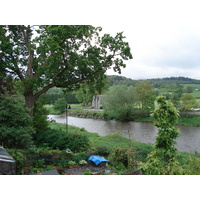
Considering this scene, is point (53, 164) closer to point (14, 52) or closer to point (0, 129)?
point (0, 129)

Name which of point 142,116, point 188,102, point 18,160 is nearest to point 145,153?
point 18,160

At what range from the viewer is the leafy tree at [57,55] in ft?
27.0

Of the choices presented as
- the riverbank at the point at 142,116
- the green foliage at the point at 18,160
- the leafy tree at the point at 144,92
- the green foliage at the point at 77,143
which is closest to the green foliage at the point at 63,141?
the green foliage at the point at 77,143

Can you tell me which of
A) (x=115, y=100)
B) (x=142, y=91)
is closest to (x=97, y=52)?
(x=115, y=100)

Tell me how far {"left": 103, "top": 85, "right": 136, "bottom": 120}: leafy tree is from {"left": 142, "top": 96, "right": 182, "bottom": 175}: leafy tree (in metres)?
19.8

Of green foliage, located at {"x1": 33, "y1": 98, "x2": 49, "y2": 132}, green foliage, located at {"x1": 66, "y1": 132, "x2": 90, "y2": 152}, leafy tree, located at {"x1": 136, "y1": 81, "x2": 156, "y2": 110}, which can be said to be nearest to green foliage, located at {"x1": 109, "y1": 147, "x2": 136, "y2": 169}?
green foliage, located at {"x1": 66, "y1": 132, "x2": 90, "y2": 152}

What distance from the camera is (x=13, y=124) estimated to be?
706 cm

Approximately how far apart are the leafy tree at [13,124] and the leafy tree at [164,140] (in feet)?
14.7

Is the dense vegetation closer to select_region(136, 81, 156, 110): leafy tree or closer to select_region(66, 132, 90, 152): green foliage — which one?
select_region(66, 132, 90, 152): green foliage

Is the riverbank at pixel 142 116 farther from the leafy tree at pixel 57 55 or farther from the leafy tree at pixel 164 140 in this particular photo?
the leafy tree at pixel 164 140

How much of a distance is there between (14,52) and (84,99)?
26480 millimetres

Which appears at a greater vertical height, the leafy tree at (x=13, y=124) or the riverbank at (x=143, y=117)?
the leafy tree at (x=13, y=124)

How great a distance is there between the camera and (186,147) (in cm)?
1238

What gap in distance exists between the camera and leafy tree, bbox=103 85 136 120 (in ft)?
80.4
